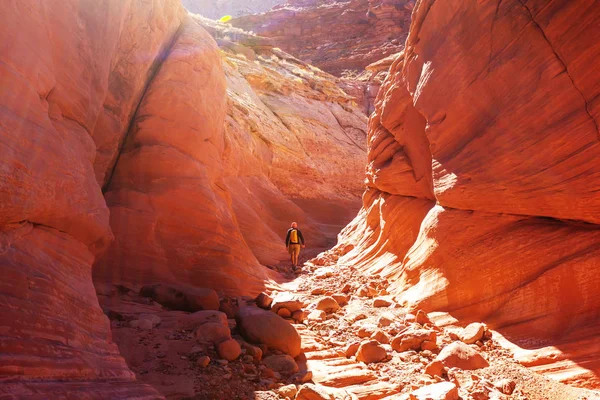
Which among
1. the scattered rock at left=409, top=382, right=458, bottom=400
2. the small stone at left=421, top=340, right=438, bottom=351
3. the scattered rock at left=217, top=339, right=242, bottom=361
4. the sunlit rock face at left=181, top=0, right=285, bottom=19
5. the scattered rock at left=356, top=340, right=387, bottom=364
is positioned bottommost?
the scattered rock at left=409, top=382, right=458, bottom=400

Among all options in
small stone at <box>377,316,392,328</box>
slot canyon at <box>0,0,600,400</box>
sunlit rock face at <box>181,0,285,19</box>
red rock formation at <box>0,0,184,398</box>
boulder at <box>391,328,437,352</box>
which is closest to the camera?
red rock formation at <box>0,0,184,398</box>

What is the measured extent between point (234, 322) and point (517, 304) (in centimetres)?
345

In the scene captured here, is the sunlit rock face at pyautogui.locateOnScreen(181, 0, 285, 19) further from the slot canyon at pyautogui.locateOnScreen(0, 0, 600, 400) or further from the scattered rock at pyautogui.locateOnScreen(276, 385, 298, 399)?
the scattered rock at pyautogui.locateOnScreen(276, 385, 298, 399)

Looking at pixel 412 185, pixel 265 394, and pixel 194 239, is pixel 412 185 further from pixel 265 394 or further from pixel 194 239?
pixel 265 394

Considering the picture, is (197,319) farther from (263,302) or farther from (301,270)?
(301,270)

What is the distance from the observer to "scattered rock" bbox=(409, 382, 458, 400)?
384cm

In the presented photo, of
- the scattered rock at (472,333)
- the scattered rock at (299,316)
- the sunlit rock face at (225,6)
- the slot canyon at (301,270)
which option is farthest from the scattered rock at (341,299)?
the sunlit rock face at (225,6)

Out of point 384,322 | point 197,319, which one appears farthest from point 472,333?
point 197,319

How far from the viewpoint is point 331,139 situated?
75.8 feet

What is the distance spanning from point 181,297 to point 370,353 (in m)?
2.67

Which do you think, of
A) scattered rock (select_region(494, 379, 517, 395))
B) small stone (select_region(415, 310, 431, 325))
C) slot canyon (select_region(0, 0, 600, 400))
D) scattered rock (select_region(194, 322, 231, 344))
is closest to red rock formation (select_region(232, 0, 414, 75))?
slot canyon (select_region(0, 0, 600, 400))

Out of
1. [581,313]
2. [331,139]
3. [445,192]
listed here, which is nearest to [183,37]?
[445,192]

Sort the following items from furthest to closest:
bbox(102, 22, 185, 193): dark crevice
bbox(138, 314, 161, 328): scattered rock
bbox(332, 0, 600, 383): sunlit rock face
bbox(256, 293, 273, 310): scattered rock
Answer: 1. bbox(102, 22, 185, 193): dark crevice
2. bbox(256, 293, 273, 310): scattered rock
3. bbox(138, 314, 161, 328): scattered rock
4. bbox(332, 0, 600, 383): sunlit rock face

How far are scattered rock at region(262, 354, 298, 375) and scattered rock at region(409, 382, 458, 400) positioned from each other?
121 centimetres
